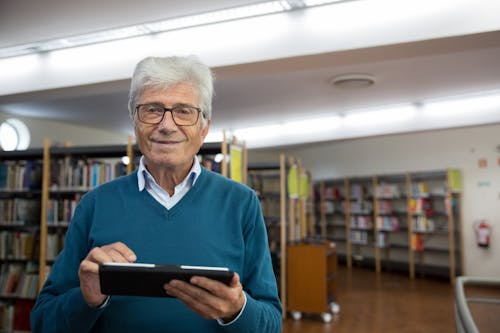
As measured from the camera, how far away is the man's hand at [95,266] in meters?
0.95

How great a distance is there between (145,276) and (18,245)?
186 inches

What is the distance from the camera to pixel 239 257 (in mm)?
1181

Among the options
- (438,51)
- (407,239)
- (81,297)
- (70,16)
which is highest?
(70,16)

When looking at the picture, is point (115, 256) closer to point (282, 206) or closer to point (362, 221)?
point (282, 206)

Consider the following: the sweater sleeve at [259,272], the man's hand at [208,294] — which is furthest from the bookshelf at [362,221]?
the man's hand at [208,294]

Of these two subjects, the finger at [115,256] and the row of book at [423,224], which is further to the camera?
the row of book at [423,224]

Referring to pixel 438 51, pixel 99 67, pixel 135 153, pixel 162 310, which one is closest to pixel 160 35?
pixel 99 67

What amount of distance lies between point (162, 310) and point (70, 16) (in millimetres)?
3588

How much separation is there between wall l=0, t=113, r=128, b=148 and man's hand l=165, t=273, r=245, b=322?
6.85 m

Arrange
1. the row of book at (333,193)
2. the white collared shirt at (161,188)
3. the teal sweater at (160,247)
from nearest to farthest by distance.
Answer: the teal sweater at (160,247) → the white collared shirt at (161,188) → the row of book at (333,193)

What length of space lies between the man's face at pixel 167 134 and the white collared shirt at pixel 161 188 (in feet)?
0.14

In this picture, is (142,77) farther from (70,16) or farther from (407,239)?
(407,239)

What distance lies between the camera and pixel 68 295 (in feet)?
3.48

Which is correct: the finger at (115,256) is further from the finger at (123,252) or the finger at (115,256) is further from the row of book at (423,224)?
the row of book at (423,224)
